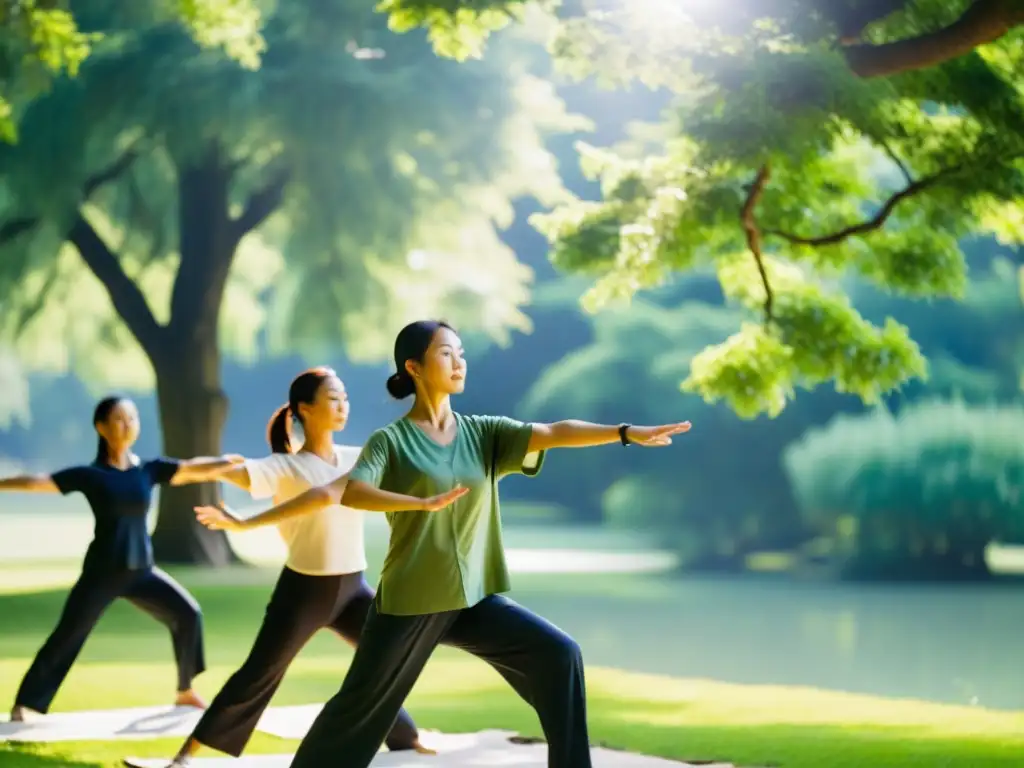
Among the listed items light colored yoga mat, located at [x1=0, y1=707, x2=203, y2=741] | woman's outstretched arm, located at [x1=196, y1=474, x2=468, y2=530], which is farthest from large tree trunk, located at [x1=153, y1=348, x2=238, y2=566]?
woman's outstretched arm, located at [x1=196, y1=474, x2=468, y2=530]

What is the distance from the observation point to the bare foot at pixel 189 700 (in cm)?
844

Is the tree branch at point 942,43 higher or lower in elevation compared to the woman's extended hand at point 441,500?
higher

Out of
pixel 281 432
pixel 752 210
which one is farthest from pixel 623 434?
pixel 752 210

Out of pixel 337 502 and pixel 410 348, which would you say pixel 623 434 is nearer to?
pixel 410 348

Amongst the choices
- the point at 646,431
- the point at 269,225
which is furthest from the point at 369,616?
the point at 269,225

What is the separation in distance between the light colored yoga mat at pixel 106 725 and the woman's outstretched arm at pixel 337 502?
2.34 m

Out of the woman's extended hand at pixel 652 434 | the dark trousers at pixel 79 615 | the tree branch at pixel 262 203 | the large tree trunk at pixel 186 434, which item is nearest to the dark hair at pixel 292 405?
the dark trousers at pixel 79 615

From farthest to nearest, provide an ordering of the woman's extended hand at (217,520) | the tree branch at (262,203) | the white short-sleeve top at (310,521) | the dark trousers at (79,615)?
the tree branch at (262,203) → the dark trousers at (79,615) → the white short-sleeve top at (310,521) → the woman's extended hand at (217,520)

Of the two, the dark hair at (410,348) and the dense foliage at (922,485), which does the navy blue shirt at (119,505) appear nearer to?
the dark hair at (410,348)

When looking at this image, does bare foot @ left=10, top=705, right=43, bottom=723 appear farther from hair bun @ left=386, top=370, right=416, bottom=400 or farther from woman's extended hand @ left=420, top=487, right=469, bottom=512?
woman's extended hand @ left=420, top=487, right=469, bottom=512

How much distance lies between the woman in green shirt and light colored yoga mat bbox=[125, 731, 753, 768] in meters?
1.56

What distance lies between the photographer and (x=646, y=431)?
16.7ft

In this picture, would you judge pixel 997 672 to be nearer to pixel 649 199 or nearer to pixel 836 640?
pixel 836 640

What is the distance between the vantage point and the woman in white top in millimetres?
6484
